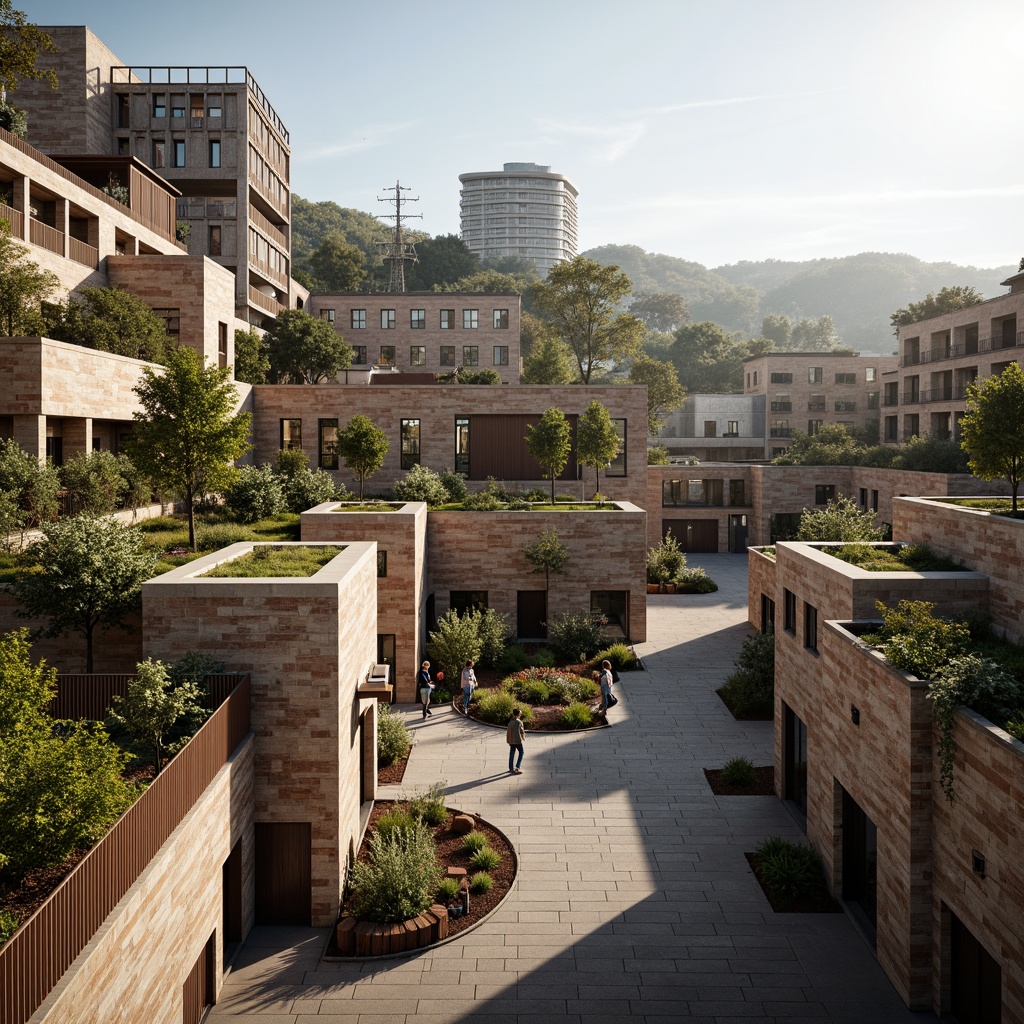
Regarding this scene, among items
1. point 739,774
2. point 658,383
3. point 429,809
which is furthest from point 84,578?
point 658,383

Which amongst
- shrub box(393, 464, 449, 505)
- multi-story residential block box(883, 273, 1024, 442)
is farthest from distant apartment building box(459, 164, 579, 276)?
shrub box(393, 464, 449, 505)

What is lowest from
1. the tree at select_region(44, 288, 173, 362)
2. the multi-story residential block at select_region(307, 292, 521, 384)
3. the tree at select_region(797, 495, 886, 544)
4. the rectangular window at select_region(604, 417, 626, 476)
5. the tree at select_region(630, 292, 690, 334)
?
the tree at select_region(797, 495, 886, 544)

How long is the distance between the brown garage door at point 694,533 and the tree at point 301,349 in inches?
848

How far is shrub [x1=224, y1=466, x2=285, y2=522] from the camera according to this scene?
27328mm

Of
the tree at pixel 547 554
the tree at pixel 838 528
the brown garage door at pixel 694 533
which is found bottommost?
the brown garage door at pixel 694 533

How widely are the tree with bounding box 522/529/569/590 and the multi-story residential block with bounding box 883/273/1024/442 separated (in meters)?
28.2

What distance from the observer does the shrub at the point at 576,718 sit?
20.4 m

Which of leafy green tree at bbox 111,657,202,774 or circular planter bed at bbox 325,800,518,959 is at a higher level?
leafy green tree at bbox 111,657,202,774

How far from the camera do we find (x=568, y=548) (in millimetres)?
27141

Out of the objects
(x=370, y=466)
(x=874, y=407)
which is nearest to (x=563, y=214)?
(x=874, y=407)

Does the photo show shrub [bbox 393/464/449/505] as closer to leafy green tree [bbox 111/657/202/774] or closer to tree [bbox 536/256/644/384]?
Answer: leafy green tree [bbox 111/657/202/774]

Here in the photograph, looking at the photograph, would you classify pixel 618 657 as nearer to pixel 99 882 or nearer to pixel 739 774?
pixel 739 774

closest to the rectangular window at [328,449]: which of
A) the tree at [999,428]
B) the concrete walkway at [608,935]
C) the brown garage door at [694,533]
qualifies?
the concrete walkway at [608,935]

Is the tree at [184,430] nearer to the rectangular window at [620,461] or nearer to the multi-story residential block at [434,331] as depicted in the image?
the rectangular window at [620,461]
